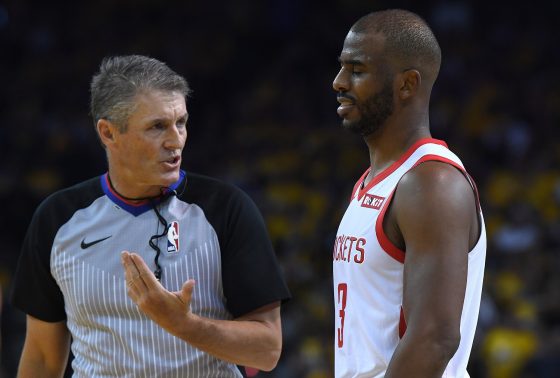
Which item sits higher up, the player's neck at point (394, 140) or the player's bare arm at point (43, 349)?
the player's neck at point (394, 140)

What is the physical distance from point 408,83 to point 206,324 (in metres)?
1.02

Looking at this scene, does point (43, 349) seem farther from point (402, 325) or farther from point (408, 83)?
point (408, 83)

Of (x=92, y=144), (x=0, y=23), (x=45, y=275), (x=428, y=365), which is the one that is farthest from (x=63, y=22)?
(x=428, y=365)

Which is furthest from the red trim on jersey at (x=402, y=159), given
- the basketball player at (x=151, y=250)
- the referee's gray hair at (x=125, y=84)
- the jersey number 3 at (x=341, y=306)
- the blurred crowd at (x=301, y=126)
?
the blurred crowd at (x=301, y=126)

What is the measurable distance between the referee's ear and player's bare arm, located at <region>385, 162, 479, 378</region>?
1.22m

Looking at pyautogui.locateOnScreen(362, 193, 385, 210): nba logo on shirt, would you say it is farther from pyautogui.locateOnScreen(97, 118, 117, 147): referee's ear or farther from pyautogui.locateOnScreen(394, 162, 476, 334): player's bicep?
pyautogui.locateOnScreen(97, 118, 117, 147): referee's ear

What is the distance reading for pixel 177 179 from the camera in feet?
11.8

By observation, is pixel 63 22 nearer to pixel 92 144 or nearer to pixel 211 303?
pixel 92 144

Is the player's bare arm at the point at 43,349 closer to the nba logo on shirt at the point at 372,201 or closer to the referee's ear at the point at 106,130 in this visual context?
the referee's ear at the point at 106,130

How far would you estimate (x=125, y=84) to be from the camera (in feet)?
11.7

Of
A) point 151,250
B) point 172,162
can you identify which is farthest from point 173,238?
point 172,162

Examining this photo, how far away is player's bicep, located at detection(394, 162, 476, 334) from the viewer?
2.77 m

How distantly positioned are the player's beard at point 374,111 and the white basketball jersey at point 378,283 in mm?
134

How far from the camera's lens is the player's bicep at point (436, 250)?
277 cm
